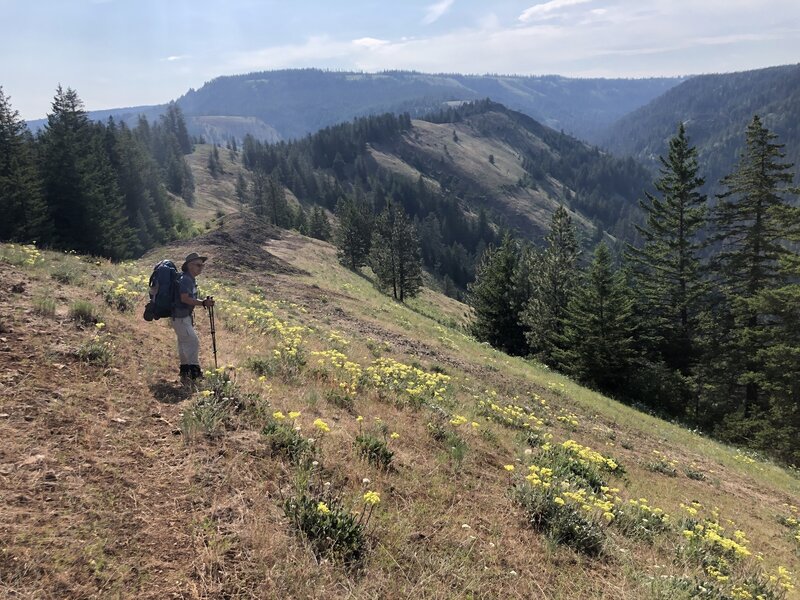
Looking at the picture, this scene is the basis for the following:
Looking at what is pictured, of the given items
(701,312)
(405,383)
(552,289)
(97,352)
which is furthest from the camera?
(552,289)

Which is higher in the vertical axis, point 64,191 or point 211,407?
A: point 64,191

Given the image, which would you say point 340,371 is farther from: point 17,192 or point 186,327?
point 17,192

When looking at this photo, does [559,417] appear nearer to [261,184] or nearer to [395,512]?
[395,512]

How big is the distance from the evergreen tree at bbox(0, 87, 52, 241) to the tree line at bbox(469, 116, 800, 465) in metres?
36.2

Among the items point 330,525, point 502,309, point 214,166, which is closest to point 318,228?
point 502,309

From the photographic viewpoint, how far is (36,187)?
109 ft

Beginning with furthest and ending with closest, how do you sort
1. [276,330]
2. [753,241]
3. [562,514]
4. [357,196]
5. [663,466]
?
[357,196] → [753,241] → [276,330] → [663,466] → [562,514]

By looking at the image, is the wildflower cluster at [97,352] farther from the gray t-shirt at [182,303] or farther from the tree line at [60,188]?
the tree line at [60,188]

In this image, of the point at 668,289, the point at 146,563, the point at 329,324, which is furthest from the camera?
the point at 668,289

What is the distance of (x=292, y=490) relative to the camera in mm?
5305

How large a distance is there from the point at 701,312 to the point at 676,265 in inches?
137

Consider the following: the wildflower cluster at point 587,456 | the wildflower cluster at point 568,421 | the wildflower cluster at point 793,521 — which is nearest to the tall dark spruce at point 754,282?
the wildflower cluster at point 793,521

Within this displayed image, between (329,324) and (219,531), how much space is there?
14605mm

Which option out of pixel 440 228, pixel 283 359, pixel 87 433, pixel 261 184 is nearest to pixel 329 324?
pixel 283 359
